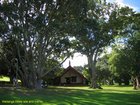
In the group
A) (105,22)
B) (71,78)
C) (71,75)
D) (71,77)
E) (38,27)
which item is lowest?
(71,78)

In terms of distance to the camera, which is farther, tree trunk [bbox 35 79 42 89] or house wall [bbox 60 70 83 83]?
house wall [bbox 60 70 83 83]

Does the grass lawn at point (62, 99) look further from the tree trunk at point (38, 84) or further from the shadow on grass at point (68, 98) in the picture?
the tree trunk at point (38, 84)

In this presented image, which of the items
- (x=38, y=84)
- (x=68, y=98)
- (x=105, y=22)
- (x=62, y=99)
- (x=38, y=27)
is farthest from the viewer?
(x=105, y=22)

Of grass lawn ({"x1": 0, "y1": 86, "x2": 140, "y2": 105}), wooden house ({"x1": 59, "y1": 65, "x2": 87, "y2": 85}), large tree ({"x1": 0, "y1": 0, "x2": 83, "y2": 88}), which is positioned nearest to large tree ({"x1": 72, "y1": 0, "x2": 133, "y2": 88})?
large tree ({"x1": 0, "y1": 0, "x2": 83, "y2": 88})

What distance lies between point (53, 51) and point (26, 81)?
535cm

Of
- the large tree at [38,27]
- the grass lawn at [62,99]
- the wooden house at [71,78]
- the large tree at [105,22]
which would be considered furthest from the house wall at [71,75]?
the grass lawn at [62,99]

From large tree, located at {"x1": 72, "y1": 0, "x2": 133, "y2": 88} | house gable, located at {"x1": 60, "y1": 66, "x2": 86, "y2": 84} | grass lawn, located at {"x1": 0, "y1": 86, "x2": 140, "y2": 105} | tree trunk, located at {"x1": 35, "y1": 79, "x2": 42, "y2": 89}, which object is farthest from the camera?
house gable, located at {"x1": 60, "y1": 66, "x2": 86, "y2": 84}

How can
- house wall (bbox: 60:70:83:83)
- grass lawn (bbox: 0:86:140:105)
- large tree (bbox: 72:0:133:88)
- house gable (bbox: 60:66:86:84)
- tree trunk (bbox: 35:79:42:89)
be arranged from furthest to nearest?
house wall (bbox: 60:70:83:83) < house gable (bbox: 60:66:86:84) < large tree (bbox: 72:0:133:88) < tree trunk (bbox: 35:79:42:89) < grass lawn (bbox: 0:86:140:105)

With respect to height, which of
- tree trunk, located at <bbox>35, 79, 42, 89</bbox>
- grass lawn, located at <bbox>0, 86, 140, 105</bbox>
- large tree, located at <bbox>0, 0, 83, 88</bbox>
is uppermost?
large tree, located at <bbox>0, 0, 83, 88</bbox>

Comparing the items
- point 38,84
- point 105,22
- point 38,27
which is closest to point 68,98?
point 38,27

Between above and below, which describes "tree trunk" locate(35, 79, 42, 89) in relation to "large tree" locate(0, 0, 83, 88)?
below

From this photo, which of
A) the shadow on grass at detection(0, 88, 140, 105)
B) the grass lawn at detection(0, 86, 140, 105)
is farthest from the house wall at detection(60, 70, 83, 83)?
the shadow on grass at detection(0, 88, 140, 105)

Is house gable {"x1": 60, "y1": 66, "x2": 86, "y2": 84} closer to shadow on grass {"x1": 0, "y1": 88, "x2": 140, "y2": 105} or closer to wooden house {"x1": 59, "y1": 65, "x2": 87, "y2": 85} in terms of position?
wooden house {"x1": 59, "y1": 65, "x2": 87, "y2": 85}

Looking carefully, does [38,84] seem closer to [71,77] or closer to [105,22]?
[105,22]
